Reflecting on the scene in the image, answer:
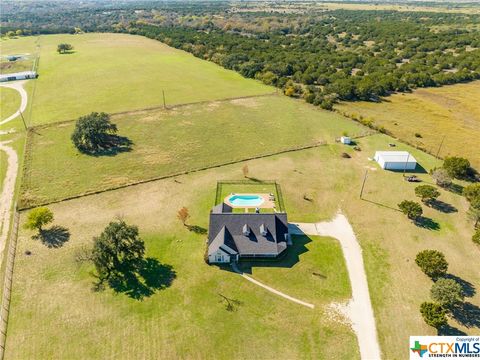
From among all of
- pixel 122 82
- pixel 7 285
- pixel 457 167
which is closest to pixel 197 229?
pixel 7 285

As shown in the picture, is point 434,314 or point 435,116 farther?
point 435,116

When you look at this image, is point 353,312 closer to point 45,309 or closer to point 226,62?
point 45,309

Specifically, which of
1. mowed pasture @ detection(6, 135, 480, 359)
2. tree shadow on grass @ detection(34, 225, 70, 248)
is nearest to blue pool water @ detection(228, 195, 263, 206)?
mowed pasture @ detection(6, 135, 480, 359)

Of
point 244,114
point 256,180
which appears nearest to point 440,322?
point 256,180

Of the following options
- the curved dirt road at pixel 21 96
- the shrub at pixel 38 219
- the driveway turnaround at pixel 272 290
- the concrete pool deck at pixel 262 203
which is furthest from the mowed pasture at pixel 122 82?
Result: the driveway turnaround at pixel 272 290

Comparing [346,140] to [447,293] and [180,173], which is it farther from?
[447,293]

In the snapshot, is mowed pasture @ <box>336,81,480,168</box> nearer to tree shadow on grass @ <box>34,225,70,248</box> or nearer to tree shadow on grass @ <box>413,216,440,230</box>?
tree shadow on grass @ <box>413,216,440,230</box>

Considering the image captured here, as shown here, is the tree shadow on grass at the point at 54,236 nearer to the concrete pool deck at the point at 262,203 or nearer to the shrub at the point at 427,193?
the concrete pool deck at the point at 262,203
